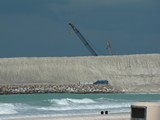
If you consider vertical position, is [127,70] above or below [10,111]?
above

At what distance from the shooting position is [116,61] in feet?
362

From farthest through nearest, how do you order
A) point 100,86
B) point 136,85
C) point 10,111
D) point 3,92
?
point 136,85, point 100,86, point 3,92, point 10,111

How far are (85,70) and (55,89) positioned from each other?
19481 mm

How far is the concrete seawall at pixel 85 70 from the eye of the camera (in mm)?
104012

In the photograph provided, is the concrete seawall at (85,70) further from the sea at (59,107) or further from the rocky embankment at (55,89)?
the sea at (59,107)

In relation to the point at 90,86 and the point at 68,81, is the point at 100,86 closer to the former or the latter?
the point at 90,86

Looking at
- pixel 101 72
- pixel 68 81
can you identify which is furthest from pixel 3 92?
pixel 101 72

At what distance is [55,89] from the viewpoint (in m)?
89.2

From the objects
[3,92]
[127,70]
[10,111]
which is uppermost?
[127,70]

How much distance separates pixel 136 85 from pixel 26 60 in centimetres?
2009

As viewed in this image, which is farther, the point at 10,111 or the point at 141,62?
the point at 141,62

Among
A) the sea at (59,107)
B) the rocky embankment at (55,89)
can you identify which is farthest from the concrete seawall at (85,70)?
the sea at (59,107)

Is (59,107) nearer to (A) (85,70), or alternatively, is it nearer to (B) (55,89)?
(B) (55,89)

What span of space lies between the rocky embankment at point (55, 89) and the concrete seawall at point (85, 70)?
11143 mm
